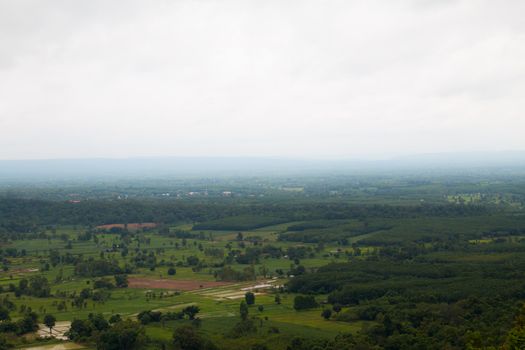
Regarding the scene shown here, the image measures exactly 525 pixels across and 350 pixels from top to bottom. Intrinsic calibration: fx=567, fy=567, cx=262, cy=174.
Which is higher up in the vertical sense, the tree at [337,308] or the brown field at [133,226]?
the tree at [337,308]

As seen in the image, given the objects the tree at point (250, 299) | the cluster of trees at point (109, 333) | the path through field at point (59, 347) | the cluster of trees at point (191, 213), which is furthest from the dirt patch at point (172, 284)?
the cluster of trees at point (191, 213)

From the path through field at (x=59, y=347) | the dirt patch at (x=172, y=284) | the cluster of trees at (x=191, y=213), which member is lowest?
the dirt patch at (x=172, y=284)

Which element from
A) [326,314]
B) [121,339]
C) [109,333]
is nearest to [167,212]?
[326,314]

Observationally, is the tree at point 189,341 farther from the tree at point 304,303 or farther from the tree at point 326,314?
the tree at point 304,303

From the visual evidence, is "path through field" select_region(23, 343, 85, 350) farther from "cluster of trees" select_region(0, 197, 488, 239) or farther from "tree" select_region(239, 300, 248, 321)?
"cluster of trees" select_region(0, 197, 488, 239)

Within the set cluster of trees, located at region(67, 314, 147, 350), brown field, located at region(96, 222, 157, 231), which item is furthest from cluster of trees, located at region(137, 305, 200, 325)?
brown field, located at region(96, 222, 157, 231)

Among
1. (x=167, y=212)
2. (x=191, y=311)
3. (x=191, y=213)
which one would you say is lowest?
(x=191, y=311)

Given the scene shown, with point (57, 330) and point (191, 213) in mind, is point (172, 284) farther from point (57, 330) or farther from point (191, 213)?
point (191, 213)

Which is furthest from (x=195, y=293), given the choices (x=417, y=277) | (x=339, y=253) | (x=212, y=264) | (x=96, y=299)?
(x=339, y=253)
